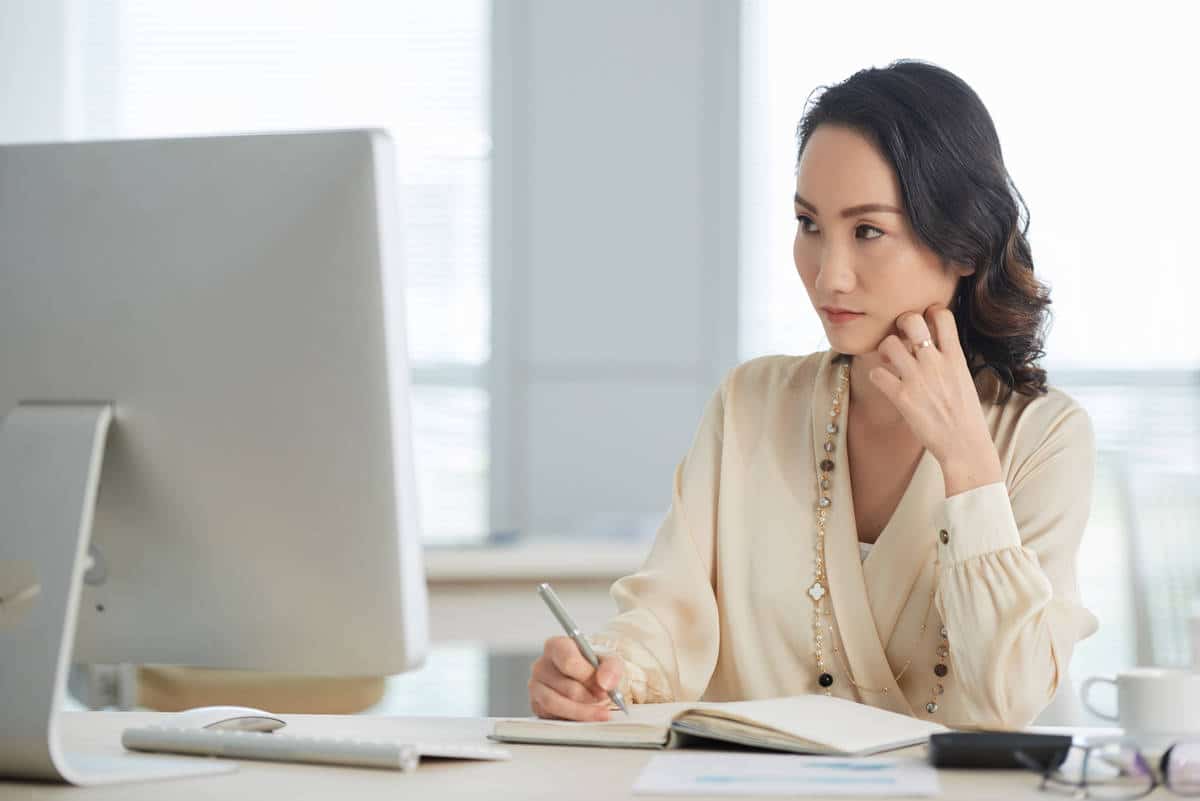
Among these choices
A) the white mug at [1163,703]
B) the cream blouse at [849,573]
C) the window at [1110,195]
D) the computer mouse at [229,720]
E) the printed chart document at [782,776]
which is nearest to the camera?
the printed chart document at [782,776]

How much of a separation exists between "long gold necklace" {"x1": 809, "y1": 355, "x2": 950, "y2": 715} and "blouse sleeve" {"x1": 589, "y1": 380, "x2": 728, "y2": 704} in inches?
4.8

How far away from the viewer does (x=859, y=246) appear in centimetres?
146

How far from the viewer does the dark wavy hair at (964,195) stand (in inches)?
57.2

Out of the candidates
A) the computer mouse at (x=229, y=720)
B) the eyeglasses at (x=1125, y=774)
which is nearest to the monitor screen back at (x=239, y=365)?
the computer mouse at (x=229, y=720)

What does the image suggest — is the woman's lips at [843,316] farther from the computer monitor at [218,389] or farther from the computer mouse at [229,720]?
the computer mouse at [229,720]

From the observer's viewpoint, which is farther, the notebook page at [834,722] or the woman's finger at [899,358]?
the woman's finger at [899,358]

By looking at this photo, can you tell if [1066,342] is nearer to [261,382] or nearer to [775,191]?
[775,191]

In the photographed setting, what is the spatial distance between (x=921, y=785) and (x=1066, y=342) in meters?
3.25

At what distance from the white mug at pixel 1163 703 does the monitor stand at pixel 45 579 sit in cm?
75

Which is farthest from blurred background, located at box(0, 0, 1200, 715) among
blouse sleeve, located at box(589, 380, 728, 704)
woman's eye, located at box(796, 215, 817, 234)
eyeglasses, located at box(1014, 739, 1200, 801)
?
eyeglasses, located at box(1014, 739, 1200, 801)

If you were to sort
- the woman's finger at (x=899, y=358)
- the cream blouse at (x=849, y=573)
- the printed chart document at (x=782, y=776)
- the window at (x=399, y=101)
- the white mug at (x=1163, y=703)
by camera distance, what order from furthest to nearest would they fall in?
the window at (x=399, y=101) → the woman's finger at (x=899, y=358) → the cream blouse at (x=849, y=573) → the white mug at (x=1163, y=703) → the printed chart document at (x=782, y=776)

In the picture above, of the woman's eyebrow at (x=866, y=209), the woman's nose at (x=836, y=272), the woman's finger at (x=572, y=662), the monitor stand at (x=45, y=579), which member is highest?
the woman's eyebrow at (x=866, y=209)

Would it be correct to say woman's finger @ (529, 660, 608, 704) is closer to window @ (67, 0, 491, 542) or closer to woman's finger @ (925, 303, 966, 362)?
woman's finger @ (925, 303, 966, 362)

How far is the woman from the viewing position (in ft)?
4.37
